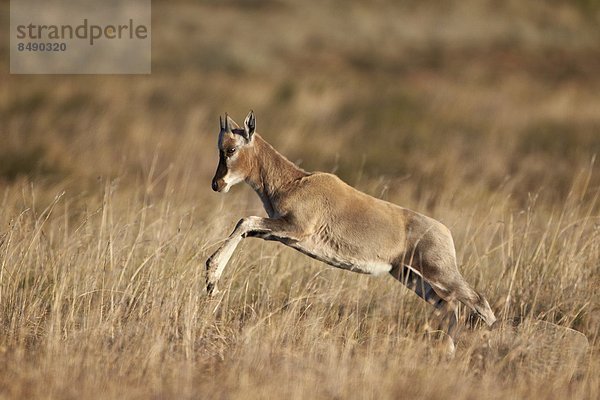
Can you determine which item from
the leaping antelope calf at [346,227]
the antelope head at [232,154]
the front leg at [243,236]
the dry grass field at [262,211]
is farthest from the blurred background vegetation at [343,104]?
the front leg at [243,236]

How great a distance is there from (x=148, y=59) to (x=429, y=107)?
28.7 feet

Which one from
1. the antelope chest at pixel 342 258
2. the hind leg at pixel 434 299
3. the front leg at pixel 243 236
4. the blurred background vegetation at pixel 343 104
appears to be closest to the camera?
the front leg at pixel 243 236

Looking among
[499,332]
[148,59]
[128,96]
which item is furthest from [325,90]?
[499,332]

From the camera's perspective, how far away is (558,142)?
19.5 m

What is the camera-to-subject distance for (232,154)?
25.5 ft

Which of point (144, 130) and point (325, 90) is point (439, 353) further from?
point (325, 90)

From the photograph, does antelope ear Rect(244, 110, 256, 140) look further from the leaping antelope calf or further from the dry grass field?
the dry grass field

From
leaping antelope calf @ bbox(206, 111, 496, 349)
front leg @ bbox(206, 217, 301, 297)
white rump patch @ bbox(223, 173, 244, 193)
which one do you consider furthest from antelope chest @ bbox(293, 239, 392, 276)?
white rump patch @ bbox(223, 173, 244, 193)

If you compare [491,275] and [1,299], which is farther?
[491,275]

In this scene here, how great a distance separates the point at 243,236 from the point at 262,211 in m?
4.22

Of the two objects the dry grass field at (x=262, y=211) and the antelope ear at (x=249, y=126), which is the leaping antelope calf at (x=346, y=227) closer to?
the antelope ear at (x=249, y=126)

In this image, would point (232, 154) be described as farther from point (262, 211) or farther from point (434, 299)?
point (262, 211)

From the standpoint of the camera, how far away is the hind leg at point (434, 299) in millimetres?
7680

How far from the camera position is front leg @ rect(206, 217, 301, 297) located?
7.22 m
